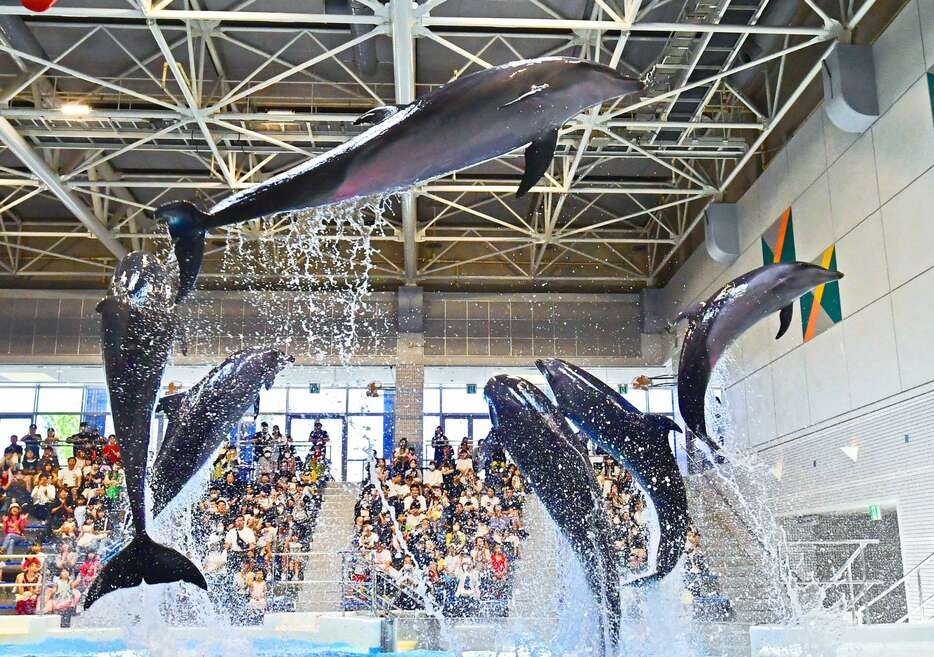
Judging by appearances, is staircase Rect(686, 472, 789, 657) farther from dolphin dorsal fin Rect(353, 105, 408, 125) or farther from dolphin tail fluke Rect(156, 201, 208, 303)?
dolphin tail fluke Rect(156, 201, 208, 303)

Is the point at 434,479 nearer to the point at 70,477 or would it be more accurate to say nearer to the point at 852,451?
the point at 70,477

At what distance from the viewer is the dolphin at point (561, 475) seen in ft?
23.7

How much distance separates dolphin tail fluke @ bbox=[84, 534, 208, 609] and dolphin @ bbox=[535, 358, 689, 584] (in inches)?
127

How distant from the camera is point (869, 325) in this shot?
48.8 ft

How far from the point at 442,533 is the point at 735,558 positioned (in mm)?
6099

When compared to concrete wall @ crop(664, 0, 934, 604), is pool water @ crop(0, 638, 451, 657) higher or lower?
lower

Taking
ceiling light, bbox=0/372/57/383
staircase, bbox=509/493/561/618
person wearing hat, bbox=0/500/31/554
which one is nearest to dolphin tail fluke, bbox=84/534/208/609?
staircase, bbox=509/493/561/618

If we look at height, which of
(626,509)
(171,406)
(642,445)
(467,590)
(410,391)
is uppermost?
(410,391)

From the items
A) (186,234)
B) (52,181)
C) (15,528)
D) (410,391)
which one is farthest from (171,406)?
(410,391)

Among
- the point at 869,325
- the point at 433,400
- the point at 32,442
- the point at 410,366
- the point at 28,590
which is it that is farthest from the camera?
the point at 433,400

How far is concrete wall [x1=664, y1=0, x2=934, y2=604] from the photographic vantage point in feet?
44.4

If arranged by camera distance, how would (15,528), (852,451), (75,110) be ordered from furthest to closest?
(15,528)
(75,110)
(852,451)

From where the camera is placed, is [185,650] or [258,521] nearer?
[185,650]

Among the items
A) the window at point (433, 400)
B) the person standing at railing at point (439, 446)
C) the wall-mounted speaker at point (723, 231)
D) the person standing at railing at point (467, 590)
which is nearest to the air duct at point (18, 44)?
the person standing at railing at point (467, 590)
